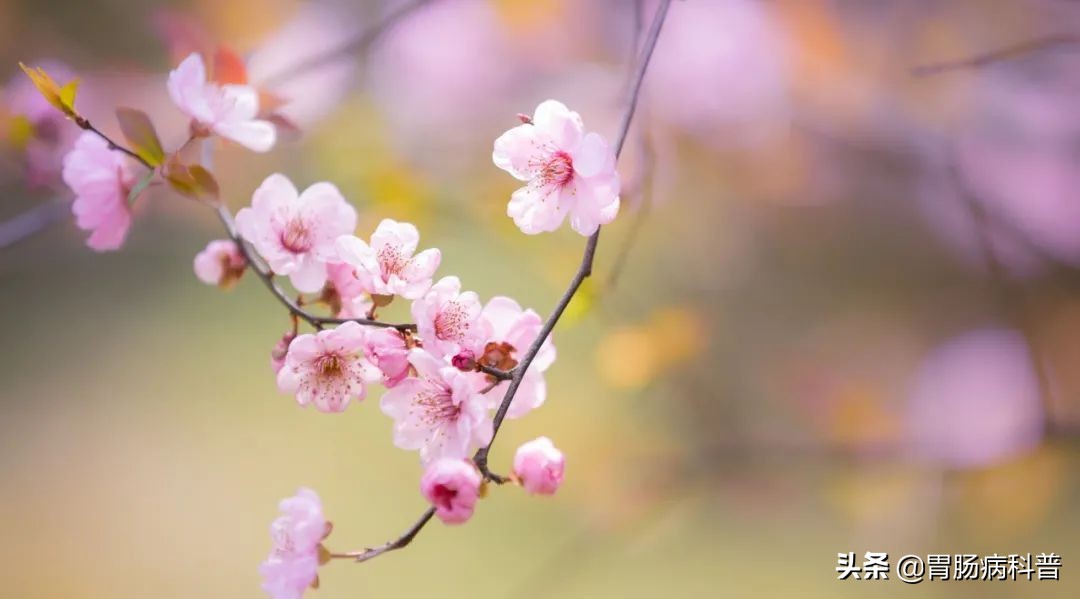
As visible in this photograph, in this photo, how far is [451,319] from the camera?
1.13 ft

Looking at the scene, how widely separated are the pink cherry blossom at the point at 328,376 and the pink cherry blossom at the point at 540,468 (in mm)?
70

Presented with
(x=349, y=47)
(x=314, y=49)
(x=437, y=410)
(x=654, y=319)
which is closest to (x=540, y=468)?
(x=437, y=410)

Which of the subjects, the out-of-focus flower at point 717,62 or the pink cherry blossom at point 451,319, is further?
the out-of-focus flower at point 717,62

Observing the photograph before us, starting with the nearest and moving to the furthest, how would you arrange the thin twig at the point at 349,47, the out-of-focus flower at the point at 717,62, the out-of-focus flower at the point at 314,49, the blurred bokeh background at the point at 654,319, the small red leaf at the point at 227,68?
Answer: 1. the small red leaf at the point at 227,68
2. the thin twig at the point at 349,47
3. the blurred bokeh background at the point at 654,319
4. the out-of-focus flower at the point at 717,62
5. the out-of-focus flower at the point at 314,49

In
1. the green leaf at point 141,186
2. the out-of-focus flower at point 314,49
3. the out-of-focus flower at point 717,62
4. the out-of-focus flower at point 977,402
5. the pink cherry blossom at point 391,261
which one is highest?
the out-of-focus flower at point 314,49

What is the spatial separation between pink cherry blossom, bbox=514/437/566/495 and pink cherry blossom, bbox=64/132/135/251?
8.1 inches

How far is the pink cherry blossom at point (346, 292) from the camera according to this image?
0.38 meters

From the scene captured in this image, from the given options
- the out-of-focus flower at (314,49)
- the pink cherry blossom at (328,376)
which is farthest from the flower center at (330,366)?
the out-of-focus flower at (314,49)

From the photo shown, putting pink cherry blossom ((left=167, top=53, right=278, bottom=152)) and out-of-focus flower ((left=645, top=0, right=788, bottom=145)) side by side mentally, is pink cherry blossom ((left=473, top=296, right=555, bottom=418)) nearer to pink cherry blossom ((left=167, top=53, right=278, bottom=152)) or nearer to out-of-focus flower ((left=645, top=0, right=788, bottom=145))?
pink cherry blossom ((left=167, top=53, right=278, bottom=152))

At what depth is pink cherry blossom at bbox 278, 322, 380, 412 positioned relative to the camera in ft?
1.14

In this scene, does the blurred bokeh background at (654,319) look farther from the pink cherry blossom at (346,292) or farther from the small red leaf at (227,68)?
the pink cherry blossom at (346,292)

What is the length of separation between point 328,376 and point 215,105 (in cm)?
13

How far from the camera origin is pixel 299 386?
0.35 m

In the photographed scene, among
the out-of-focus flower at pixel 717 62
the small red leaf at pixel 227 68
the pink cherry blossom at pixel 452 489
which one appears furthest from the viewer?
the out-of-focus flower at pixel 717 62
